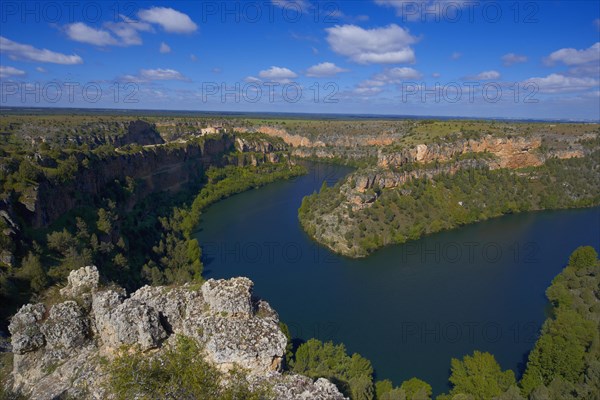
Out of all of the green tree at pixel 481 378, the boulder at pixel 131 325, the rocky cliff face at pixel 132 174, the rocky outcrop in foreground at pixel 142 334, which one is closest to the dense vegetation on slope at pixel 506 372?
the green tree at pixel 481 378

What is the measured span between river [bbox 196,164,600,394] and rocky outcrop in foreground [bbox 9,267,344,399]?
16.9 metres

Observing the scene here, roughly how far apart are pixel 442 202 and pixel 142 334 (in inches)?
2121

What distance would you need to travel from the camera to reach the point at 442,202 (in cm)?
5744

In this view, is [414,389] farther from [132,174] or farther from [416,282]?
[132,174]

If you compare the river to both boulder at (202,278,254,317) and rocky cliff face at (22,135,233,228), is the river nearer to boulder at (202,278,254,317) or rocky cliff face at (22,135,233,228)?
rocky cliff face at (22,135,233,228)

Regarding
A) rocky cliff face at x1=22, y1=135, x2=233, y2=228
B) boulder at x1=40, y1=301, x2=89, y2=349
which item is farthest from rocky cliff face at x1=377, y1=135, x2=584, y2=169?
boulder at x1=40, y1=301, x2=89, y2=349

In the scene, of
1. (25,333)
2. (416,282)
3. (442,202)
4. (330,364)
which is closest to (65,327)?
(25,333)

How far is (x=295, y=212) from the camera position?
62.1 metres

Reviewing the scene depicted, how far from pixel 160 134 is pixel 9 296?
9865 cm

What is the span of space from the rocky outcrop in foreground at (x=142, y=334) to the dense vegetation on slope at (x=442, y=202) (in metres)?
34.3

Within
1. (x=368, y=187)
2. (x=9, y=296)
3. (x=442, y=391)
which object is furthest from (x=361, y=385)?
(x=368, y=187)

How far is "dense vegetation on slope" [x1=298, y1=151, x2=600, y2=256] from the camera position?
159 feet

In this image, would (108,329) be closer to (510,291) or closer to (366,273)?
(366,273)

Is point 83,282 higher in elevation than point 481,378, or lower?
higher
